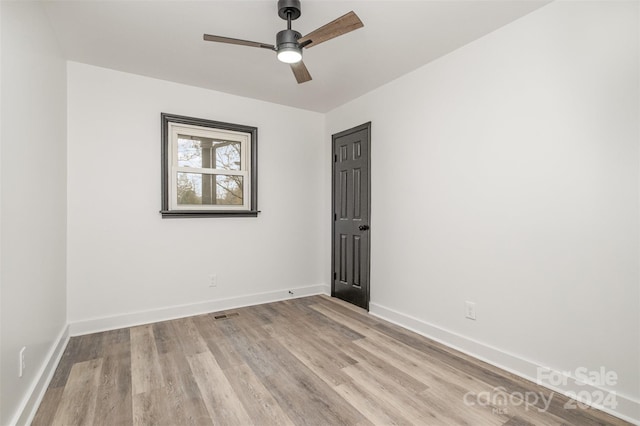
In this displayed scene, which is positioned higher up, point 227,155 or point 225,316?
point 227,155

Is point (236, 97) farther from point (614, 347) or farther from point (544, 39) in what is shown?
point (614, 347)

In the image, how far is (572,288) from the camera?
2021 mm

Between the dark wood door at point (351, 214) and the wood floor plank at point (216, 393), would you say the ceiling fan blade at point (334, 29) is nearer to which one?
the dark wood door at point (351, 214)

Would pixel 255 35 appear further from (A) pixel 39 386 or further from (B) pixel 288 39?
(A) pixel 39 386

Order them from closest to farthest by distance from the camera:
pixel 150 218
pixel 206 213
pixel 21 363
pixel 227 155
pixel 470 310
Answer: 1. pixel 21 363
2. pixel 470 310
3. pixel 150 218
4. pixel 206 213
5. pixel 227 155

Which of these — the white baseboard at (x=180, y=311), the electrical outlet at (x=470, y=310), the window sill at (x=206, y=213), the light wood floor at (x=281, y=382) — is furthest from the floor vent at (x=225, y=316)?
the electrical outlet at (x=470, y=310)

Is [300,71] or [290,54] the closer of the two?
[290,54]

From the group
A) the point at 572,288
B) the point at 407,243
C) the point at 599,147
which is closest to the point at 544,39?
the point at 599,147

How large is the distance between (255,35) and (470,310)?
2.89 m

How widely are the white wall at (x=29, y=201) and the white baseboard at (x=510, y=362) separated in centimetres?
291

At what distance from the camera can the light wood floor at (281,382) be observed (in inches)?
70.8

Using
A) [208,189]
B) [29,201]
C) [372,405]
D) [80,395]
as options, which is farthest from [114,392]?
[208,189]

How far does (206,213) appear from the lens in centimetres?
358

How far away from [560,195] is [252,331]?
110 inches
